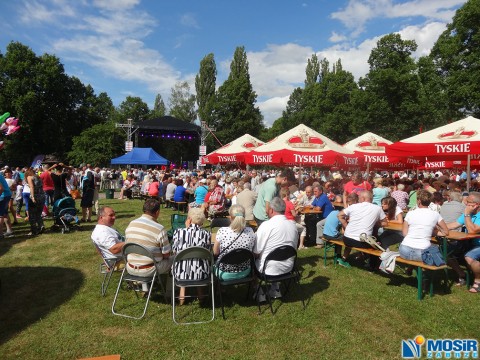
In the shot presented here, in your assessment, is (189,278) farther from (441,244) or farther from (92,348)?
(441,244)

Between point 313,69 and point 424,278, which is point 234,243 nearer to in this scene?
point 424,278

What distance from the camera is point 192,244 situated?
13.5ft

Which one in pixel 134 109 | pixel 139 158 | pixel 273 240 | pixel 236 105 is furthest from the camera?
pixel 134 109

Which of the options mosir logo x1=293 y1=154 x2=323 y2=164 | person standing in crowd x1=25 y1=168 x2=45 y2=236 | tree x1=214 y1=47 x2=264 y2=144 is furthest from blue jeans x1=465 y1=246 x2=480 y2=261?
tree x1=214 y1=47 x2=264 y2=144

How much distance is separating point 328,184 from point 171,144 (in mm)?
39737

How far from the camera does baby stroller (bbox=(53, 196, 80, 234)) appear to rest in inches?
336

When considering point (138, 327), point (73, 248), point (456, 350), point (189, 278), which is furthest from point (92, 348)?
point (73, 248)

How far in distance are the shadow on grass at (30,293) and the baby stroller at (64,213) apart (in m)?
2.78

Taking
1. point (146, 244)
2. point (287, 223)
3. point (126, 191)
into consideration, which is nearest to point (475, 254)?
point (287, 223)

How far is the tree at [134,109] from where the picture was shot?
178 feet

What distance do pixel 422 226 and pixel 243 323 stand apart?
8.91 ft

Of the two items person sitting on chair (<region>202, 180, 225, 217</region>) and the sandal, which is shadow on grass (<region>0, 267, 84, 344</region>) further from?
the sandal

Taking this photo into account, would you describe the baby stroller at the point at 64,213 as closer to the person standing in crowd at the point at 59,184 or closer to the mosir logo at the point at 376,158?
the person standing in crowd at the point at 59,184

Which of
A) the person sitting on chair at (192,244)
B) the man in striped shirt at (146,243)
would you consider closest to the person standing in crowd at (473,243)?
the person sitting on chair at (192,244)
